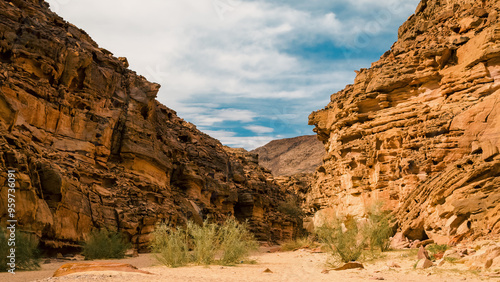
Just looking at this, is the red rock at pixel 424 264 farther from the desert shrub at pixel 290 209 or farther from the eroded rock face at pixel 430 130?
the desert shrub at pixel 290 209

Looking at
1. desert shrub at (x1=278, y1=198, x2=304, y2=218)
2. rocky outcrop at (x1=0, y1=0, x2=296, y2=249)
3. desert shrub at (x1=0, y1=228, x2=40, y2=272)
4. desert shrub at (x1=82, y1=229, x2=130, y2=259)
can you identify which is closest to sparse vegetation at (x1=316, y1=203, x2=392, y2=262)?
desert shrub at (x1=82, y1=229, x2=130, y2=259)

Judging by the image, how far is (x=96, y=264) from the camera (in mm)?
9562

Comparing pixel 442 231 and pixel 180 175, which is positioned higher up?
pixel 180 175

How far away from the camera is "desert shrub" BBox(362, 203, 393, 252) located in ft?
51.5

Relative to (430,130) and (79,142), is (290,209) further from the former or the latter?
(430,130)

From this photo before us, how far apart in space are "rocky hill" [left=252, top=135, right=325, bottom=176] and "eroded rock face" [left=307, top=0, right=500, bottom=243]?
68871mm

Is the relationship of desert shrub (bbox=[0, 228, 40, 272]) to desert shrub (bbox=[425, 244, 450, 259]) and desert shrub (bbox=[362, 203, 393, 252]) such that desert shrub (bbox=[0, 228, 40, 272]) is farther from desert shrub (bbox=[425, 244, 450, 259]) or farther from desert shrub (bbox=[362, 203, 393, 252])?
desert shrub (bbox=[425, 244, 450, 259])

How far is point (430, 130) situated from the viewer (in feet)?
59.2

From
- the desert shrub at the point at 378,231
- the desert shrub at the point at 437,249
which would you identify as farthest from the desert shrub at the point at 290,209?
the desert shrub at the point at 437,249

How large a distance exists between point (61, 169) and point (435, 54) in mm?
19142

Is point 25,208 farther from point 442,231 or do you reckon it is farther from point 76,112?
point 442,231

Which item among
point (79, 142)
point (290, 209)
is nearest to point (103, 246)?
point (79, 142)

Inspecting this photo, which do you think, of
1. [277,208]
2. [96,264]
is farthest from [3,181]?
[277,208]

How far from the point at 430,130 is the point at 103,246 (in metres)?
15.9
